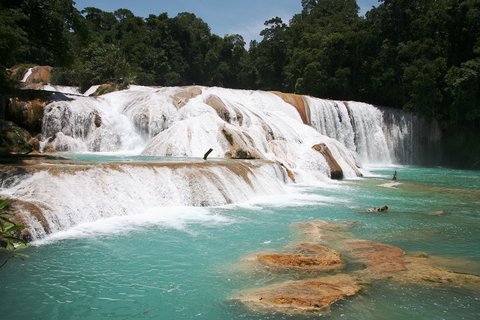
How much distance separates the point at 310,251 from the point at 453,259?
2.74m

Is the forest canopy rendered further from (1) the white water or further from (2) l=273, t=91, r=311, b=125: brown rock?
(2) l=273, t=91, r=311, b=125: brown rock

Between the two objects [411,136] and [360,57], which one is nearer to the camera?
[411,136]

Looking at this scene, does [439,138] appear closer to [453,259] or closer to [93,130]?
[93,130]

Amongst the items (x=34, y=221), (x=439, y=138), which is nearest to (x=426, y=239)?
(x=34, y=221)

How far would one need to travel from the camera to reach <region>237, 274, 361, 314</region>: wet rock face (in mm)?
6324

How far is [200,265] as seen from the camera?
833 cm

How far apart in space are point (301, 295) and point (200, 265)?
7.58 ft

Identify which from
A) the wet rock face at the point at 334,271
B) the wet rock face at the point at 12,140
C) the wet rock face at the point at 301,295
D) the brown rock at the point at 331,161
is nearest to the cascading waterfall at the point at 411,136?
the brown rock at the point at 331,161

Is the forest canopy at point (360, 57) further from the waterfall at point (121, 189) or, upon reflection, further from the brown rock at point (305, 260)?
the brown rock at point (305, 260)

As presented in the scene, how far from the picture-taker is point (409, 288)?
23.5 ft

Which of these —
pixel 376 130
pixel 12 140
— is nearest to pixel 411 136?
pixel 376 130

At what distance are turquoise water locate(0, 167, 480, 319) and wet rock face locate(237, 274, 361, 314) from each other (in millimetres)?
162

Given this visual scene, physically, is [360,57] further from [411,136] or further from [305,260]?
[305,260]

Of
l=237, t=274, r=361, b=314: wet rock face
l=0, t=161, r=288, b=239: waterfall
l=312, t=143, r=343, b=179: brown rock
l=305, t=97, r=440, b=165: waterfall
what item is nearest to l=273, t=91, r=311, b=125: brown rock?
l=305, t=97, r=440, b=165: waterfall
